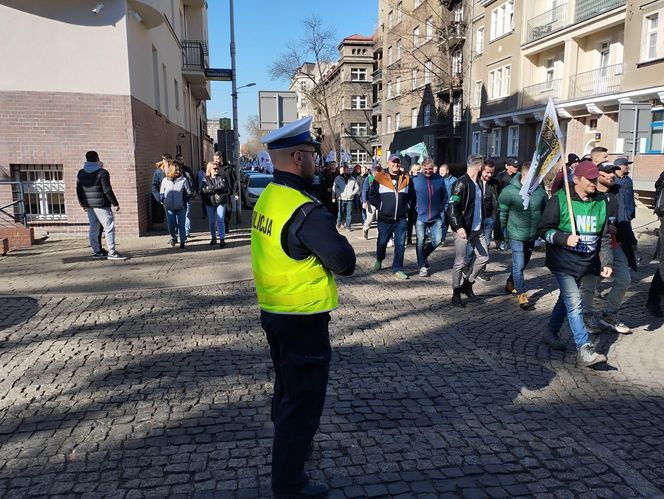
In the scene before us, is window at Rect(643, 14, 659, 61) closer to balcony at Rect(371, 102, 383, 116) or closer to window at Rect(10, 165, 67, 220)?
window at Rect(10, 165, 67, 220)

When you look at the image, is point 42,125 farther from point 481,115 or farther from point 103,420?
point 481,115

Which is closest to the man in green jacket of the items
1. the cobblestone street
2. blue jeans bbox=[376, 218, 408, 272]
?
the cobblestone street

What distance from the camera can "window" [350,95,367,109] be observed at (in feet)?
233

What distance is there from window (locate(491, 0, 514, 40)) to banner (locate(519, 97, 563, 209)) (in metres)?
29.4

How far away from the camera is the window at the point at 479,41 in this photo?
3538 centimetres

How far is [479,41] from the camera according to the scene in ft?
118

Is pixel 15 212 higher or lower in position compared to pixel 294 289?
lower

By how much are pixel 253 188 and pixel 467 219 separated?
15.7m

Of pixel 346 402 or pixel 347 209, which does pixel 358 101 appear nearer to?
pixel 347 209

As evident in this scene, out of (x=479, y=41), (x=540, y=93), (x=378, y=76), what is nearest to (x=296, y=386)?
(x=540, y=93)

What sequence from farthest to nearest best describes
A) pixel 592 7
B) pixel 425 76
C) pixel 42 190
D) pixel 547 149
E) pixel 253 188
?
pixel 425 76 < pixel 592 7 < pixel 253 188 < pixel 42 190 < pixel 547 149

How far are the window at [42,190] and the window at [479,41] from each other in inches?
1183

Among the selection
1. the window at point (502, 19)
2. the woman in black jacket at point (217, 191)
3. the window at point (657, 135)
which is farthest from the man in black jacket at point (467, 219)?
the window at point (502, 19)

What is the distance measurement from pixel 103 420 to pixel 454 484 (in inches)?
96.2
